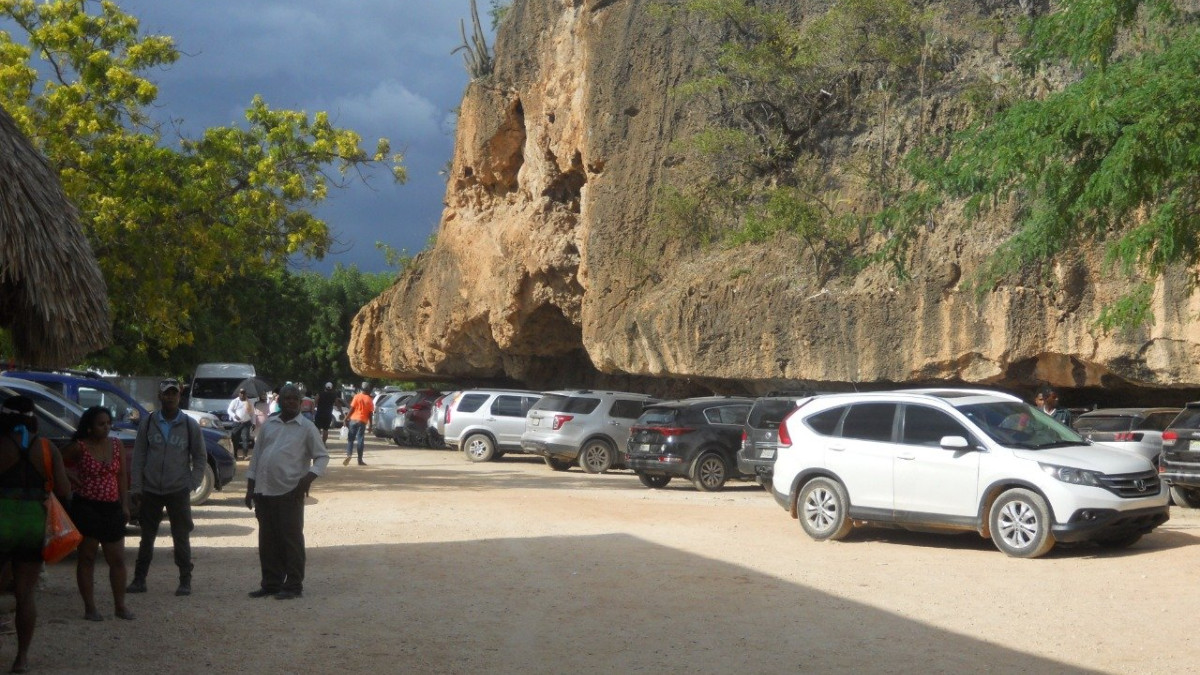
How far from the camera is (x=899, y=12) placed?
28453 millimetres

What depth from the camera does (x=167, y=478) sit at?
10.1 meters

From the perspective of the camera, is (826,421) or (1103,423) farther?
(1103,423)

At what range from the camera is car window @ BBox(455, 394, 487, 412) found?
3074 centimetres

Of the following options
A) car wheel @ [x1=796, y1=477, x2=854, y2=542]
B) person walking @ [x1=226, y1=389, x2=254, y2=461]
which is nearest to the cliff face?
car wheel @ [x1=796, y1=477, x2=854, y2=542]

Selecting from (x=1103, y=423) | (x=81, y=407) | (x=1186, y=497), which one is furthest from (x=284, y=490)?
(x=1103, y=423)

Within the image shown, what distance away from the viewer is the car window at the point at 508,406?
3036 centimetres

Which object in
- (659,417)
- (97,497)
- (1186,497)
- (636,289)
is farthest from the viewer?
(636,289)

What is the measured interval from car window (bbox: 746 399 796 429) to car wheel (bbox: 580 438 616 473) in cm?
652

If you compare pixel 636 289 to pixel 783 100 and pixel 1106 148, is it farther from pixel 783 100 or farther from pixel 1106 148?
pixel 1106 148

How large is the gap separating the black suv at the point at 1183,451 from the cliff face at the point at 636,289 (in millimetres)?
2711

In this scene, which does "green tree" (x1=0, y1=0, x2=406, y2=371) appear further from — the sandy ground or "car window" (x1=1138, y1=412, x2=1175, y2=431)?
"car window" (x1=1138, y1=412, x2=1175, y2=431)

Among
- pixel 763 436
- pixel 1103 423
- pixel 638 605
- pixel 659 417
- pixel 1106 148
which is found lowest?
pixel 638 605

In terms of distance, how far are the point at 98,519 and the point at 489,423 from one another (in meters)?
21.8

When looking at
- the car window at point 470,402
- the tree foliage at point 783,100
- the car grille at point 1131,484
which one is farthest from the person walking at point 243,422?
the car grille at point 1131,484
